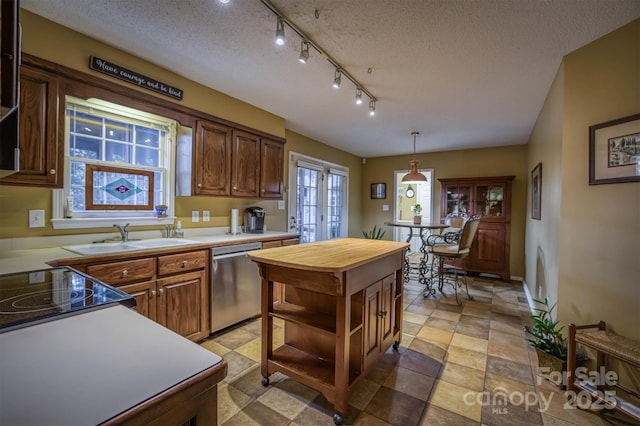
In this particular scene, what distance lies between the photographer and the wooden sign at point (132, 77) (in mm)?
2115

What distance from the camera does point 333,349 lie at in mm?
1870

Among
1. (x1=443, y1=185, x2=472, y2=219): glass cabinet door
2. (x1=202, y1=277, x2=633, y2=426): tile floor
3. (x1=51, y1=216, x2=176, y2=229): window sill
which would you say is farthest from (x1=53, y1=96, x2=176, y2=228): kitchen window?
(x1=443, y1=185, x2=472, y2=219): glass cabinet door

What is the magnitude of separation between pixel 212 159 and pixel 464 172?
4.68 m

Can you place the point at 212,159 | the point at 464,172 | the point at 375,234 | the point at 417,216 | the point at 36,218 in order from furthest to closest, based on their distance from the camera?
the point at 375,234 → the point at 464,172 → the point at 417,216 → the point at 212,159 → the point at 36,218

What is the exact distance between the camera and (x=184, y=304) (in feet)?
7.75

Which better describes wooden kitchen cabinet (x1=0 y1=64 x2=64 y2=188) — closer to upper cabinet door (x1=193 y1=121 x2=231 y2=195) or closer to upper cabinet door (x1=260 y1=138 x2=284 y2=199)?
upper cabinet door (x1=193 y1=121 x2=231 y2=195)

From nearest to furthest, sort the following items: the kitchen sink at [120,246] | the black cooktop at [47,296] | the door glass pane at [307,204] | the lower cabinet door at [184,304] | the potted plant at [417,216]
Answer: the black cooktop at [47,296] → the kitchen sink at [120,246] → the lower cabinet door at [184,304] → the potted plant at [417,216] → the door glass pane at [307,204]

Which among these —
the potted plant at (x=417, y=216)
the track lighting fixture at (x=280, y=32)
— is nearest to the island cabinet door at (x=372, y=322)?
the track lighting fixture at (x=280, y=32)

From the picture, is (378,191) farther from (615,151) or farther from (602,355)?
(602,355)

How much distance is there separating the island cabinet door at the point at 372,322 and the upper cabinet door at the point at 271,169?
193 cm

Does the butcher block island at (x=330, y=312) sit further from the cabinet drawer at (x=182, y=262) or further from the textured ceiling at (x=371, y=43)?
the textured ceiling at (x=371, y=43)

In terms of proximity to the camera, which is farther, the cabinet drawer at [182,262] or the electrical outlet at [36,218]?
the cabinet drawer at [182,262]

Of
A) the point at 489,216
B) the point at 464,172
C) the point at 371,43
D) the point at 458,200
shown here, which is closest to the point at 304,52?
the point at 371,43

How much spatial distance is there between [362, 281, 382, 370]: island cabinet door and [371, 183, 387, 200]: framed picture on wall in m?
4.47
